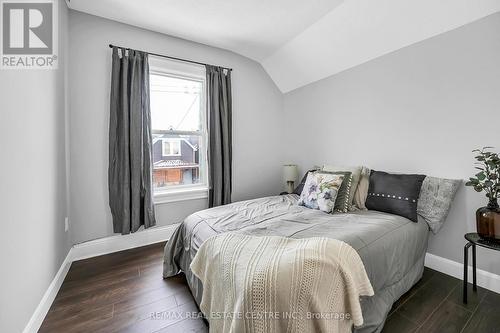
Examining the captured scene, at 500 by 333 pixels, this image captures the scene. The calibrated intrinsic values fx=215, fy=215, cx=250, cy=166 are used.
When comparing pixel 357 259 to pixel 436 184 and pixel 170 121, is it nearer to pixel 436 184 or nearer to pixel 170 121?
pixel 436 184

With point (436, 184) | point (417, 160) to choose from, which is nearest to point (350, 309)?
point (436, 184)

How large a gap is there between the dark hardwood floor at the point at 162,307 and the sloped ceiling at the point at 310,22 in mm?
2315

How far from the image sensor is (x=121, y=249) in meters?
2.55

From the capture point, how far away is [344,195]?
84.6 inches

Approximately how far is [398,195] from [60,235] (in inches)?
123

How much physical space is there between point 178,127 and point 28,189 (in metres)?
1.83

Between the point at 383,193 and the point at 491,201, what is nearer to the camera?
the point at 491,201

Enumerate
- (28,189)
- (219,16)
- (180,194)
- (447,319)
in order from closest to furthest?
(28,189) < (447,319) < (219,16) < (180,194)

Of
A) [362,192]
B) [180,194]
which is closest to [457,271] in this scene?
[362,192]

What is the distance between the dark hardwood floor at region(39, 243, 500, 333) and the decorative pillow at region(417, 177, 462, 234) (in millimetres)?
531

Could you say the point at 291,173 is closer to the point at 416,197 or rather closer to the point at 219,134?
the point at 219,134

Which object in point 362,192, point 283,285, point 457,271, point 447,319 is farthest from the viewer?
point 362,192

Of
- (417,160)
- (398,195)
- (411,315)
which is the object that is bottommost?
(411,315)

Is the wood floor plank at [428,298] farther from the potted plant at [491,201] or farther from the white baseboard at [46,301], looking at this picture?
the white baseboard at [46,301]
